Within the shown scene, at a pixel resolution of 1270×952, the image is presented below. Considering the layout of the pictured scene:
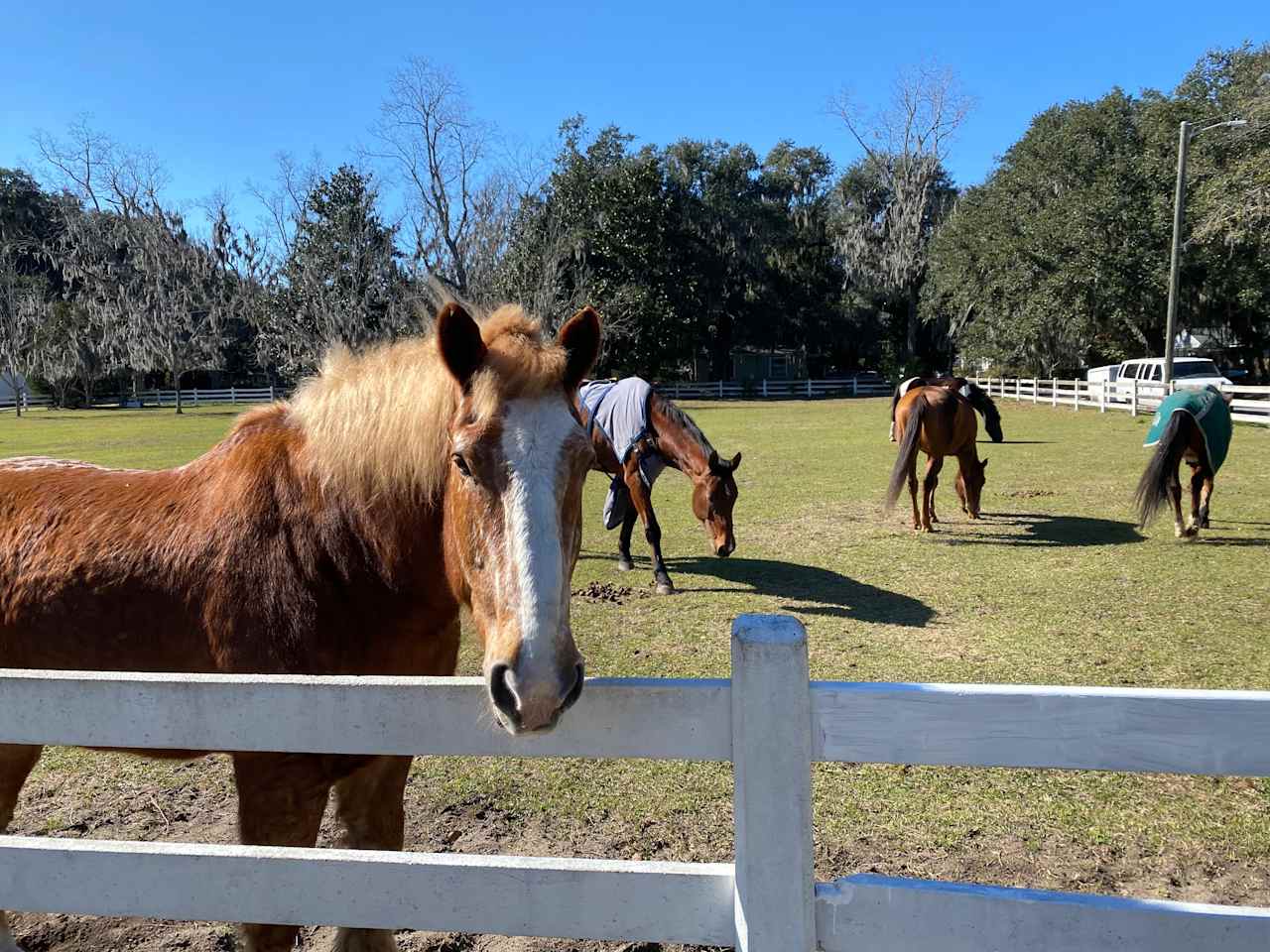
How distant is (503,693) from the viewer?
1.40 m

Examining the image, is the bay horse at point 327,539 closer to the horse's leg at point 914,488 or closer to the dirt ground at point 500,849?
the dirt ground at point 500,849

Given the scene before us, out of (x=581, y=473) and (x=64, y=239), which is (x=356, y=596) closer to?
(x=581, y=473)

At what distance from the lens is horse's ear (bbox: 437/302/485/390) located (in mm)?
1741

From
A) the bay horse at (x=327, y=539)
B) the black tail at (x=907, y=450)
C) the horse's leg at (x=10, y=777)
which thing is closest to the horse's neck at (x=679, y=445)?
the black tail at (x=907, y=450)

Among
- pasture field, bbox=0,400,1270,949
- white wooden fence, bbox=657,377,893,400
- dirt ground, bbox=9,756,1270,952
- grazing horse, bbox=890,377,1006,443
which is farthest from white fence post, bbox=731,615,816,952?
white wooden fence, bbox=657,377,893,400

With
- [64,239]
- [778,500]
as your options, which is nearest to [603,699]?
[778,500]

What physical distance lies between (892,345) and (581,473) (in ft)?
150

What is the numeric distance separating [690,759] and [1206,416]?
9.05 metres

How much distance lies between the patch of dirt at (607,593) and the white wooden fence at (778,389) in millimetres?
34781

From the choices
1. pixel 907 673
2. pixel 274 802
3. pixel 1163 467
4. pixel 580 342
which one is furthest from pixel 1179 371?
pixel 274 802

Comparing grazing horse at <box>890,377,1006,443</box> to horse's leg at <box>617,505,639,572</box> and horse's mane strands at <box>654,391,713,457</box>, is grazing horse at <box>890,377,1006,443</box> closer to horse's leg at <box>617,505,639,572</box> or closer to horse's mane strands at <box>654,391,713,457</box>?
horse's mane strands at <box>654,391,713,457</box>

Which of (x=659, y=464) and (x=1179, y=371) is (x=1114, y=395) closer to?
(x=1179, y=371)

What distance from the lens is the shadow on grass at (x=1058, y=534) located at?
841 cm

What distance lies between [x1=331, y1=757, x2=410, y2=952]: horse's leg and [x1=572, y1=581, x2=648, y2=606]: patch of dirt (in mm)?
4469
